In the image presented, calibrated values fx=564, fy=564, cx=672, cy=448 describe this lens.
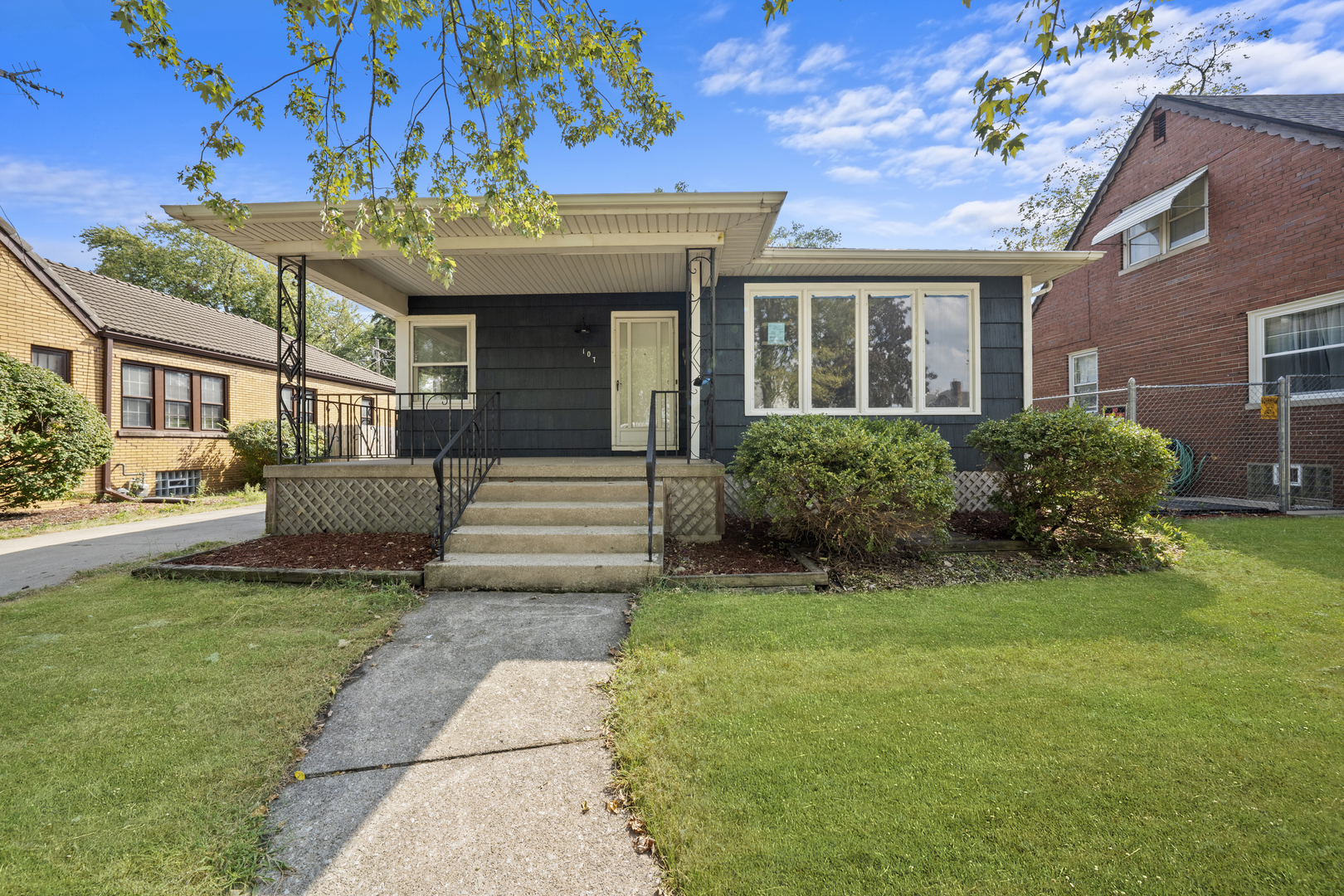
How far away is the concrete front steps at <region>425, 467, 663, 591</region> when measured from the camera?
4.30 metres

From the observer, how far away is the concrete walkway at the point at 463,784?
1601 millimetres

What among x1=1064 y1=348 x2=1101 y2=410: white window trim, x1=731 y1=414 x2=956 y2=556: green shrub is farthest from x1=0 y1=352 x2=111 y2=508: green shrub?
x1=1064 y1=348 x2=1101 y2=410: white window trim

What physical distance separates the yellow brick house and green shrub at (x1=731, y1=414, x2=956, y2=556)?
5.95m

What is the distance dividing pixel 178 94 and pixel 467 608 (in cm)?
409

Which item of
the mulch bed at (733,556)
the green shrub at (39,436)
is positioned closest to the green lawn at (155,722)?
the mulch bed at (733,556)

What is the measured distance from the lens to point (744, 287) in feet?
23.5

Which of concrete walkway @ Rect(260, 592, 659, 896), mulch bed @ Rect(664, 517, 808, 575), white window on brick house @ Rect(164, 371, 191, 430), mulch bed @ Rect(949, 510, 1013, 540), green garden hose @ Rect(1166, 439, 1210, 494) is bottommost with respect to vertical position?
concrete walkway @ Rect(260, 592, 659, 896)

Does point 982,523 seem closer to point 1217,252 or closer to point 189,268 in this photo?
point 1217,252

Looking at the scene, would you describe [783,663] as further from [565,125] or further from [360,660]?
[565,125]

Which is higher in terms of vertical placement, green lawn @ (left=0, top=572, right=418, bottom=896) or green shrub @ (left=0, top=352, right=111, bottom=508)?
green shrub @ (left=0, top=352, right=111, bottom=508)

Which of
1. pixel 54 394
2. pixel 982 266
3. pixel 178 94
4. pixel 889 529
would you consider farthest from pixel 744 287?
pixel 54 394

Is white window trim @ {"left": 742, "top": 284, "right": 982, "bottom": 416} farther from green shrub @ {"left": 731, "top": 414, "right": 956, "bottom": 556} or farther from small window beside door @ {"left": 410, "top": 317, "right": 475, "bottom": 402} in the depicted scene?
small window beside door @ {"left": 410, "top": 317, "right": 475, "bottom": 402}

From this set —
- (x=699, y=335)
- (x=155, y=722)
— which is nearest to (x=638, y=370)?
(x=699, y=335)

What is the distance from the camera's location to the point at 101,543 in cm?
649
